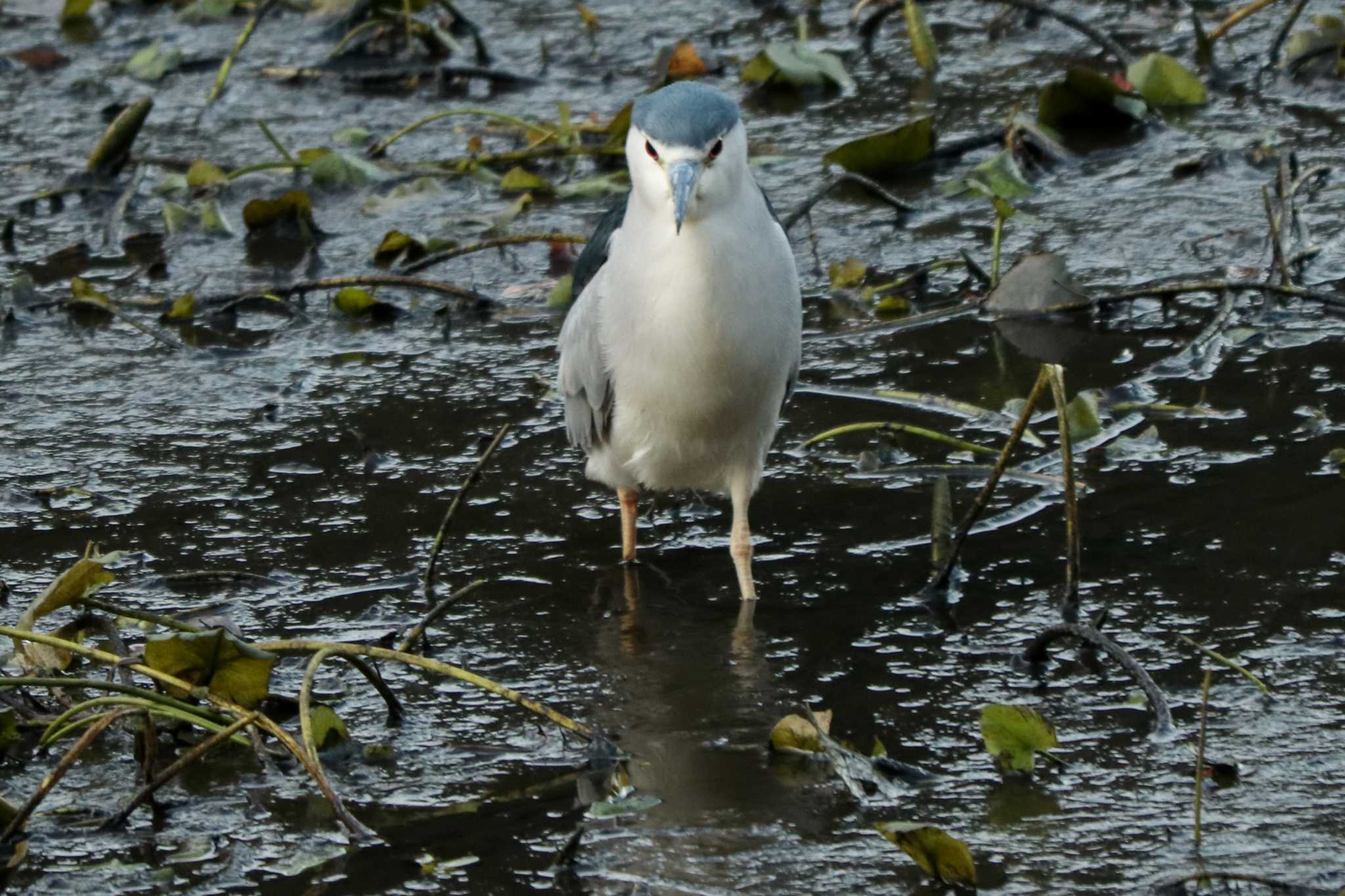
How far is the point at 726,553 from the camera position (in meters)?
4.34

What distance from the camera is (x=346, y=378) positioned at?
206 inches

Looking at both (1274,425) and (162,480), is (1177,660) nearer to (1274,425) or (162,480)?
(1274,425)

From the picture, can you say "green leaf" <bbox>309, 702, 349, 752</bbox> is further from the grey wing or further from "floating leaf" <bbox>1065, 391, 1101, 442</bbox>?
"floating leaf" <bbox>1065, 391, 1101, 442</bbox>

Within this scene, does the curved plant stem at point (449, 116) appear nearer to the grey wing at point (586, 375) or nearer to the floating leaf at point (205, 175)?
the floating leaf at point (205, 175)

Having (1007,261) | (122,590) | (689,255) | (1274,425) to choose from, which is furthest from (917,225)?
(122,590)

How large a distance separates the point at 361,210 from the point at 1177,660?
385 cm

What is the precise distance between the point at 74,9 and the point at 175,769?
693 cm

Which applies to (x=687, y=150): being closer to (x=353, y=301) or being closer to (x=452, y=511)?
(x=452, y=511)

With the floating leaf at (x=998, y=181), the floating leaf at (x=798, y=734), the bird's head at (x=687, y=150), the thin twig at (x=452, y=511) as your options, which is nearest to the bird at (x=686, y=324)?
the bird's head at (x=687, y=150)

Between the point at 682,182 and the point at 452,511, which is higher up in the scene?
the point at 682,182

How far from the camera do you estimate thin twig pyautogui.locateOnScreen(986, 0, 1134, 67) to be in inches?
276

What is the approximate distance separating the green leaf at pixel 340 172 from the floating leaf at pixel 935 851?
14.8 ft

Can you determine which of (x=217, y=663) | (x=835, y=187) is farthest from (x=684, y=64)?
(x=217, y=663)

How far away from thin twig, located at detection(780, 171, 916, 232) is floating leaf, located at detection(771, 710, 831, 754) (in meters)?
2.29
